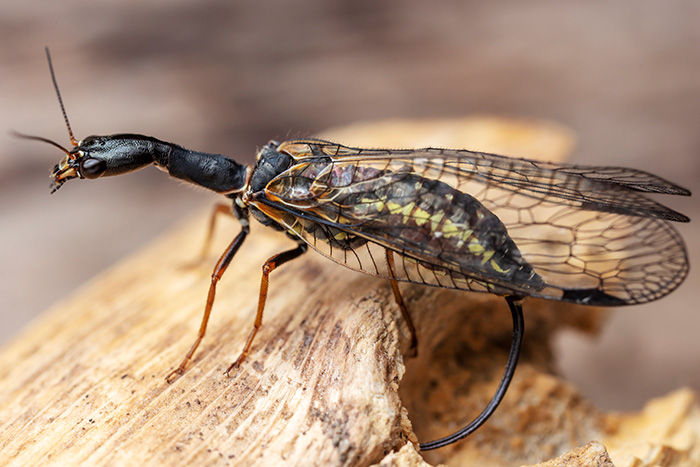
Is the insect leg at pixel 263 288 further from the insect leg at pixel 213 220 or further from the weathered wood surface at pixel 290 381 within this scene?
the insect leg at pixel 213 220

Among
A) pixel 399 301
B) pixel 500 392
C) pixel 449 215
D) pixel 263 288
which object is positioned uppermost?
pixel 449 215

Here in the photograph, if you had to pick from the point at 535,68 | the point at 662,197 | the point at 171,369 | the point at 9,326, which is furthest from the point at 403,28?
the point at 9,326

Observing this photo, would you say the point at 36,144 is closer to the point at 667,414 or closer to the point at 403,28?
the point at 403,28

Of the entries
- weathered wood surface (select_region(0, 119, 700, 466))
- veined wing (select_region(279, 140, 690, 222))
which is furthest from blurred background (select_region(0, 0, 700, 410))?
veined wing (select_region(279, 140, 690, 222))

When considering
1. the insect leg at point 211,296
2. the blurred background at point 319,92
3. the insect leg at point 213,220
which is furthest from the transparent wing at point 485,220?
the blurred background at point 319,92

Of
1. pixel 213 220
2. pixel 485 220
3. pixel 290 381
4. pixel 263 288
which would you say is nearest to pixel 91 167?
pixel 213 220

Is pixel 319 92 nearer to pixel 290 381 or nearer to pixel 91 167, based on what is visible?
pixel 91 167
